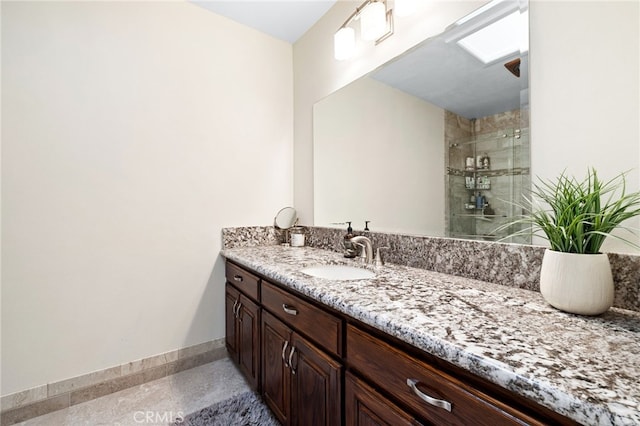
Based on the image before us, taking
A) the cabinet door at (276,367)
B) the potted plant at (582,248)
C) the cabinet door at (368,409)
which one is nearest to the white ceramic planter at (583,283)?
the potted plant at (582,248)

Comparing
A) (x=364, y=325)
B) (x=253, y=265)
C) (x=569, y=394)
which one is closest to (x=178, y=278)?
(x=253, y=265)

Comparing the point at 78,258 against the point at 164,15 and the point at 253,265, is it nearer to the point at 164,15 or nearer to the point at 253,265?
the point at 253,265

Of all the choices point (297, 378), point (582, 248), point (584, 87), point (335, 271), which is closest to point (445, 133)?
point (584, 87)

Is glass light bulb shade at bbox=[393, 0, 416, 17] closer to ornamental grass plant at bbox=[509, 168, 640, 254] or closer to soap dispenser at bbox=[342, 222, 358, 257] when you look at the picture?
ornamental grass plant at bbox=[509, 168, 640, 254]

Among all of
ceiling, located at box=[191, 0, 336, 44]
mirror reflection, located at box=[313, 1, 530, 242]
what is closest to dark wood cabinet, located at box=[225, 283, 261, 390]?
mirror reflection, located at box=[313, 1, 530, 242]

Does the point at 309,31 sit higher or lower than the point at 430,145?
higher

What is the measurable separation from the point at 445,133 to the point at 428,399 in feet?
3.53

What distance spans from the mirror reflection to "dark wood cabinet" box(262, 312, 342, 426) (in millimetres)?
760

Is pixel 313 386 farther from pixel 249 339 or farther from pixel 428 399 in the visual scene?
pixel 249 339

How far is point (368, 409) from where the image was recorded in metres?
0.77

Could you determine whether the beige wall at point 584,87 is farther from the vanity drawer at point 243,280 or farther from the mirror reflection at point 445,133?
the vanity drawer at point 243,280

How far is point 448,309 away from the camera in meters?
0.76

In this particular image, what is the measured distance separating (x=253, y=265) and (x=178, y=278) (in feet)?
2.40

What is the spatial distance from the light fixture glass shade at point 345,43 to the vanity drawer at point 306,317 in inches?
57.0
